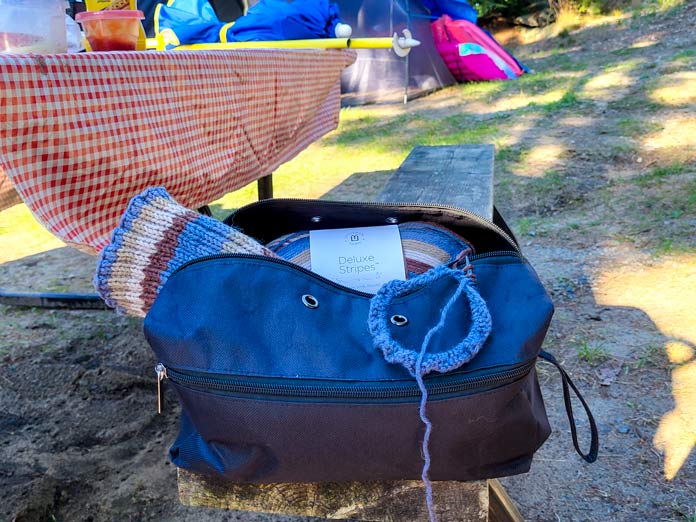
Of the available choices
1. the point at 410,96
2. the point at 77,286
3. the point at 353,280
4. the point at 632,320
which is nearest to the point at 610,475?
the point at 632,320

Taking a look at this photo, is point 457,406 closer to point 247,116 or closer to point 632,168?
point 247,116

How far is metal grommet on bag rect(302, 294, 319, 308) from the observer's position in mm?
774

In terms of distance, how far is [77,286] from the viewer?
255 centimetres

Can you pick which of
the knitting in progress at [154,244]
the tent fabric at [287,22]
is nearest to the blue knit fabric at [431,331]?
the knitting in progress at [154,244]

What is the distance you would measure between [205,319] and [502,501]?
591 millimetres

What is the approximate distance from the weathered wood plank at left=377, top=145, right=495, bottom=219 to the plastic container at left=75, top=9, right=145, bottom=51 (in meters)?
0.80

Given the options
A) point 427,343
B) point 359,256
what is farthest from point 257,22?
point 427,343

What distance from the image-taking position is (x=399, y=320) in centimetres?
77

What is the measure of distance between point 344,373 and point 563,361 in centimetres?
132

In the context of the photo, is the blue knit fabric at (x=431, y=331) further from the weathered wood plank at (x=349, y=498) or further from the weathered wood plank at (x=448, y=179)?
the weathered wood plank at (x=448, y=179)

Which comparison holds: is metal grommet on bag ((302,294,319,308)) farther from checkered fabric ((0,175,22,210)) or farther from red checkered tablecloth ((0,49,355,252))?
checkered fabric ((0,175,22,210))

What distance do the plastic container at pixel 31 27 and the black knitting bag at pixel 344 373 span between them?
1.97ft

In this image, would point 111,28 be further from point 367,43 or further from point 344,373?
point 367,43

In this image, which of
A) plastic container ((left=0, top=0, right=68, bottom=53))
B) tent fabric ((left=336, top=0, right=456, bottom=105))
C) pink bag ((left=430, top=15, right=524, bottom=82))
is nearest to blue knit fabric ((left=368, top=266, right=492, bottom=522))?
plastic container ((left=0, top=0, right=68, bottom=53))
